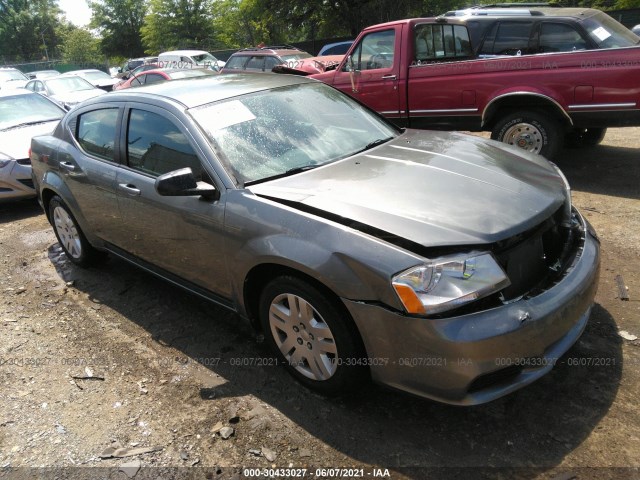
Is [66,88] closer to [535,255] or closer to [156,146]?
[156,146]

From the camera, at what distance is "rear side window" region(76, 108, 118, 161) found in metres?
3.93

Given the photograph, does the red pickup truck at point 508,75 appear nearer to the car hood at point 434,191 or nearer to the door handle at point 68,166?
the car hood at point 434,191

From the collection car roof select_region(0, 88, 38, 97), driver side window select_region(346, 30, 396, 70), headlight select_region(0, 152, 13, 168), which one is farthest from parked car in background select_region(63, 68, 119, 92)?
driver side window select_region(346, 30, 396, 70)

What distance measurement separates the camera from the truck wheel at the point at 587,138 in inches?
275

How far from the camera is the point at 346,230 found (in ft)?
8.06

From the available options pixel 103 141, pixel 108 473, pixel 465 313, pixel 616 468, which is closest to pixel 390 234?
pixel 465 313

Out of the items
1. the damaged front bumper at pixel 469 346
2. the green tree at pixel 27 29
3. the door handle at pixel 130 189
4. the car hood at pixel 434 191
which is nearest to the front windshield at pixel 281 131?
the car hood at pixel 434 191

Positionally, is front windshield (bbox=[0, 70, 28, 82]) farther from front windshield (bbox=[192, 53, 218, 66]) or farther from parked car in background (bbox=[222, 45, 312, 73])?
parked car in background (bbox=[222, 45, 312, 73])

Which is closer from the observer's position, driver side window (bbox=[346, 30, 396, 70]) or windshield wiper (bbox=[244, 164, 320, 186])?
windshield wiper (bbox=[244, 164, 320, 186])

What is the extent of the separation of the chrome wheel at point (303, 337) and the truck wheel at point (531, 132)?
437 cm

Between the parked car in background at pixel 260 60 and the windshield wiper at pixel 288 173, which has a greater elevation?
the parked car in background at pixel 260 60

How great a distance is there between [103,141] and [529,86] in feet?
15.4

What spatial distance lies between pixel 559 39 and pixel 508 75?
1288 mm

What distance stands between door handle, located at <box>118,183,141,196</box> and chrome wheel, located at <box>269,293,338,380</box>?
140cm
